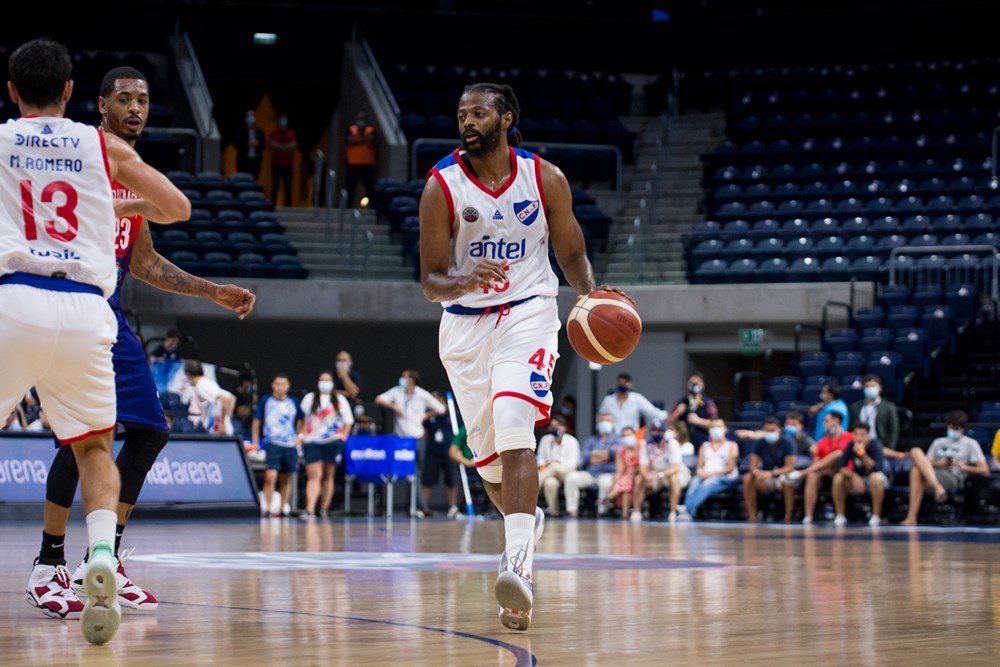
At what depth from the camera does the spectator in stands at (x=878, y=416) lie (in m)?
17.8

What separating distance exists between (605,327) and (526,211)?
572mm

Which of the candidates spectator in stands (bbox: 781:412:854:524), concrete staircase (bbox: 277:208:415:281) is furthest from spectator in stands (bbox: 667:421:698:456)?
concrete staircase (bbox: 277:208:415:281)

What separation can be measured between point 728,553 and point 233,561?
3.38 meters

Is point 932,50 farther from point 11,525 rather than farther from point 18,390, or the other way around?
point 18,390

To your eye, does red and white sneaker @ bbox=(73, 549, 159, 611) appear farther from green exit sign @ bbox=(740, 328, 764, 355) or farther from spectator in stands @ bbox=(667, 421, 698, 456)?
green exit sign @ bbox=(740, 328, 764, 355)

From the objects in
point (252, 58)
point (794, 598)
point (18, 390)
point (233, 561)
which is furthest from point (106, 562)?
point (252, 58)

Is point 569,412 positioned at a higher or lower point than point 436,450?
higher

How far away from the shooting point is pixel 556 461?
19.6m

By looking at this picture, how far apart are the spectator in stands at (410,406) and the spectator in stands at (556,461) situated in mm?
1446

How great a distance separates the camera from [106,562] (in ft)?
15.0

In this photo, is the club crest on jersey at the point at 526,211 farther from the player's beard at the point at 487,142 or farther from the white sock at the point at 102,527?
the white sock at the point at 102,527

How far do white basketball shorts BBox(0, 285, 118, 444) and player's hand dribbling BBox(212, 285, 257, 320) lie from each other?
2.93ft

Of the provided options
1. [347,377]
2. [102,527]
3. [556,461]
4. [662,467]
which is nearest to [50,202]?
[102,527]

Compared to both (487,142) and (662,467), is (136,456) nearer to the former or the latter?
(487,142)
